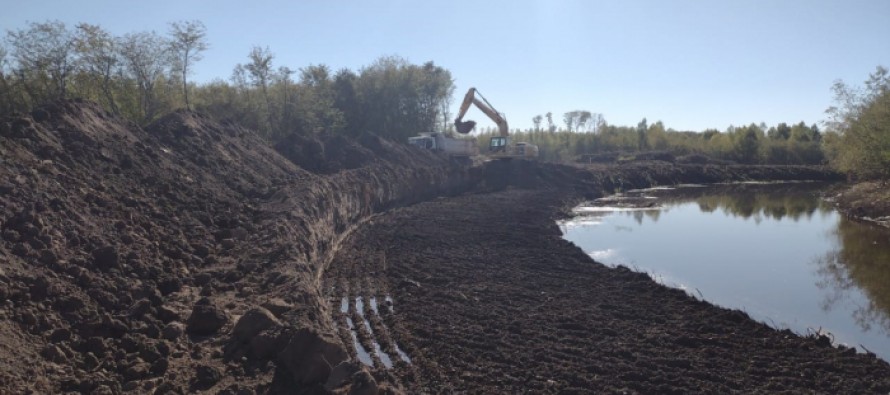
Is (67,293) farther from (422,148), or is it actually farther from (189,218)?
(422,148)

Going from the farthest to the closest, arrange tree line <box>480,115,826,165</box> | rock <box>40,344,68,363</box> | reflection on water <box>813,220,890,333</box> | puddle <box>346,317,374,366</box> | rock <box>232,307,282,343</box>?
tree line <box>480,115,826,165</box> < reflection on water <box>813,220,890,333</box> < puddle <box>346,317,374,366</box> < rock <box>232,307,282,343</box> < rock <box>40,344,68,363</box>

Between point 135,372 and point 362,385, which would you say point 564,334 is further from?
point 135,372

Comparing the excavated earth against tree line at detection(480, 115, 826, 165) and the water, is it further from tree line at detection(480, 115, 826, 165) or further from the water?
tree line at detection(480, 115, 826, 165)

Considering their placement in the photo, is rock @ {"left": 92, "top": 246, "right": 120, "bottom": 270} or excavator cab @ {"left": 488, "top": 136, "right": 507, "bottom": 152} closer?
rock @ {"left": 92, "top": 246, "right": 120, "bottom": 270}

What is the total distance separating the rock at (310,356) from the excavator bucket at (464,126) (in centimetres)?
3752

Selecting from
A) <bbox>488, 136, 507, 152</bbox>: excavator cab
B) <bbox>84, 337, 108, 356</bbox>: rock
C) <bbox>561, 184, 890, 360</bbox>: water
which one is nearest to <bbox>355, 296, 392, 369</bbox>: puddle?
<bbox>84, 337, 108, 356</bbox>: rock

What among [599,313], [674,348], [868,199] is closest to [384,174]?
[599,313]

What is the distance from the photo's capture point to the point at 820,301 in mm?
16297

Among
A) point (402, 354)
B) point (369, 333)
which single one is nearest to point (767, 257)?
point (369, 333)

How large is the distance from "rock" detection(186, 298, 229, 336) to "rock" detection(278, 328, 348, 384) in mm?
1545

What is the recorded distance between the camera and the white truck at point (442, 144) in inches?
1768

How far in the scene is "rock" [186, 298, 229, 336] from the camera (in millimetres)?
9281

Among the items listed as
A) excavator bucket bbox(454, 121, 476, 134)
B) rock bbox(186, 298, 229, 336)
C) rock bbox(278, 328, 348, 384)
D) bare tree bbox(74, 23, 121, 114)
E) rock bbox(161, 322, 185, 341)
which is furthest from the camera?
excavator bucket bbox(454, 121, 476, 134)

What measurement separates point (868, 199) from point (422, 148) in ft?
86.6
